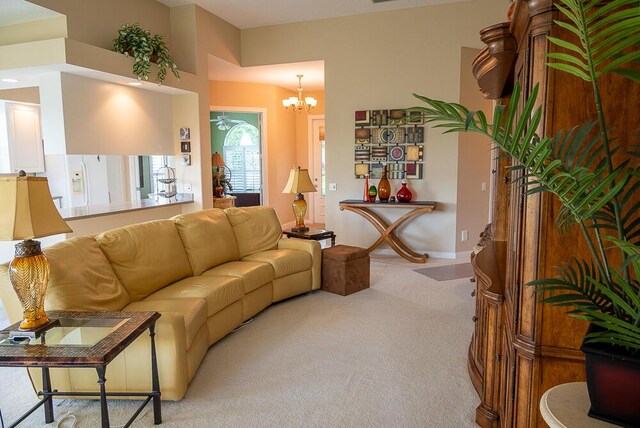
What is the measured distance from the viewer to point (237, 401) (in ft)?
8.09

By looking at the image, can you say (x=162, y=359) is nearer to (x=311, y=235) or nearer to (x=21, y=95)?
(x=311, y=235)

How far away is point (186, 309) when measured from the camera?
273cm

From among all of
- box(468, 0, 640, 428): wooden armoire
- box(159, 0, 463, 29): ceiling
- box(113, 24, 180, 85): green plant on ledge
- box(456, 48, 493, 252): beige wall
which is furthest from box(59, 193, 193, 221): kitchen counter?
box(468, 0, 640, 428): wooden armoire

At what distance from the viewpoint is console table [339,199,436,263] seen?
5.70 meters

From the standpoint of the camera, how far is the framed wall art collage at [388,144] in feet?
19.5

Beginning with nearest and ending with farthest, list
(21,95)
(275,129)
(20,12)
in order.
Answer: (20,12) < (21,95) < (275,129)

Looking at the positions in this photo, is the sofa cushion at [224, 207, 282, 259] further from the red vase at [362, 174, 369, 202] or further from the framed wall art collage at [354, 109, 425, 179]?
the framed wall art collage at [354, 109, 425, 179]

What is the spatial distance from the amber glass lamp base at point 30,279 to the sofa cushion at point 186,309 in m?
0.71

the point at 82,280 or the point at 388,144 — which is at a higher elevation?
the point at 388,144

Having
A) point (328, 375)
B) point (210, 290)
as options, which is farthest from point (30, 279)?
point (328, 375)

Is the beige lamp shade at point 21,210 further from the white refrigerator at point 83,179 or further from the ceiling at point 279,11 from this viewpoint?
the white refrigerator at point 83,179

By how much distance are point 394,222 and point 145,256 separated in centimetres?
362

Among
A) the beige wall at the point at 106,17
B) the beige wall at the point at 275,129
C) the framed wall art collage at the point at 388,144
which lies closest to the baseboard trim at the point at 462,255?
the framed wall art collage at the point at 388,144

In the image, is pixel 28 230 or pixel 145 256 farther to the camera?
pixel 145 256
